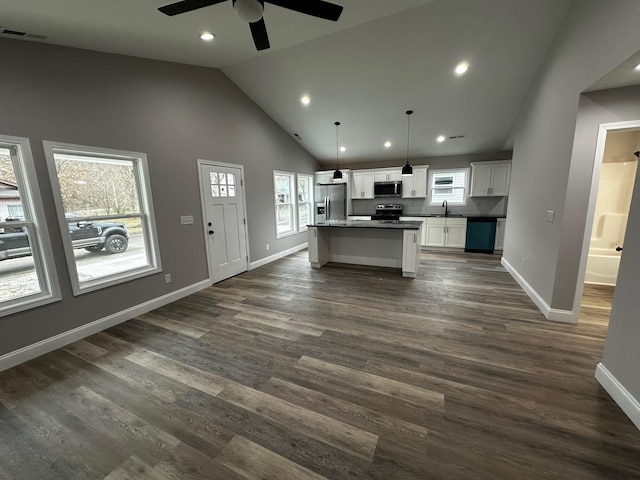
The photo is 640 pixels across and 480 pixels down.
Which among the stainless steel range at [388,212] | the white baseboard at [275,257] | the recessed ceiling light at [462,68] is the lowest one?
the white baseboard at [275,257]

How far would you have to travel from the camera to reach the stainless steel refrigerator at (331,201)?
7.32 metres

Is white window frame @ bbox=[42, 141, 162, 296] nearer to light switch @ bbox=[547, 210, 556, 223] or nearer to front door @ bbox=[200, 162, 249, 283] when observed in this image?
front door @ bbox=[200, 162, 249, 283]

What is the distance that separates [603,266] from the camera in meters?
3.96

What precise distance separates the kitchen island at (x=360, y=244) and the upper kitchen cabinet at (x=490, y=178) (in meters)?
2.48

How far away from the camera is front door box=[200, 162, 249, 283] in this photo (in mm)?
4223

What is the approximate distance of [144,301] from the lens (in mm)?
3420

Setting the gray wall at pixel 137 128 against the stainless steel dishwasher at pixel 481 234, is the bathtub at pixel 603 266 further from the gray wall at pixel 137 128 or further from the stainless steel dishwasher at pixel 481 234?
the gray wall at pixel 137 128

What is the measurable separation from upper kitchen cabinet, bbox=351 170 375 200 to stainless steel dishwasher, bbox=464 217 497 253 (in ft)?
A: 8.67

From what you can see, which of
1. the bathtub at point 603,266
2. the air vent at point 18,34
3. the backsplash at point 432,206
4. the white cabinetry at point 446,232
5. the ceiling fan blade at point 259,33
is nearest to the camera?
the ceiling fan blade at point 259,33

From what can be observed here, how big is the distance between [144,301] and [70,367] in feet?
3.73

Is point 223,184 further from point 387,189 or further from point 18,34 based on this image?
point 387,189

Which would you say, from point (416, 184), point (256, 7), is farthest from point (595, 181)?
point (416, 184)

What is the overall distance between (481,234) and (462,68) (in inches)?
147

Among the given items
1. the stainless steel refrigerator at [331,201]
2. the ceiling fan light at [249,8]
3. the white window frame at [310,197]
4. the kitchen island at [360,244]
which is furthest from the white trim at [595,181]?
the stainless steel refrigerator at [331,201]
